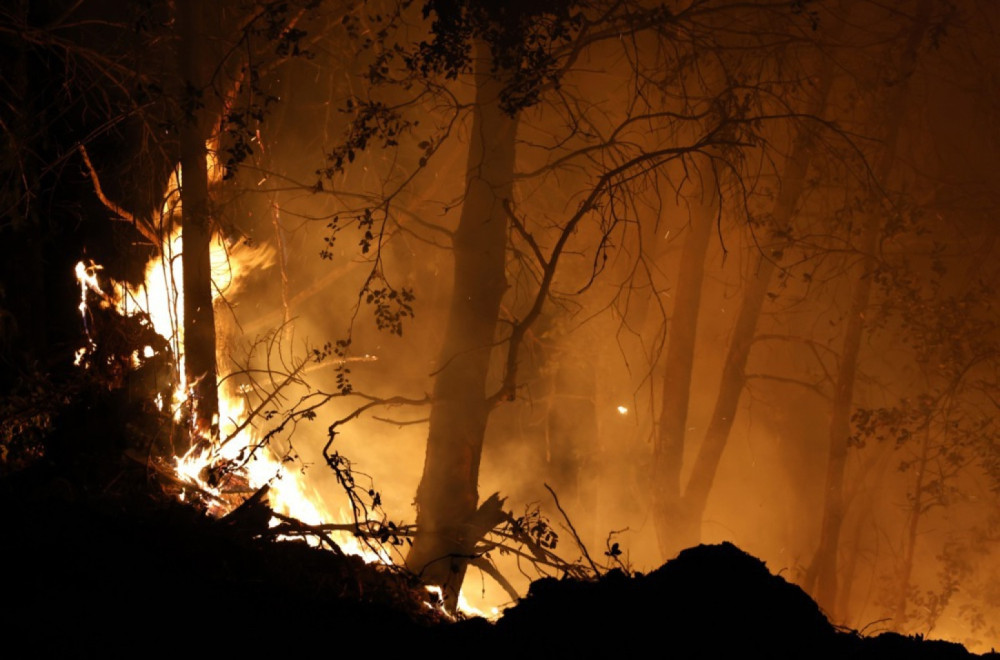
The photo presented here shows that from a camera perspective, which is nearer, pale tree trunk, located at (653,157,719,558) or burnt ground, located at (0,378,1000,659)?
burnt ground, located at (0,378,1000,659)

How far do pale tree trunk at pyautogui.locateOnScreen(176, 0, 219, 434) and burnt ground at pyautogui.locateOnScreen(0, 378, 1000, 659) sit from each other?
10.3ft

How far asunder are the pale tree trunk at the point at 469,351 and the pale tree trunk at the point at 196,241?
2110 millimetres

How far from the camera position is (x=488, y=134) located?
6.71 meters

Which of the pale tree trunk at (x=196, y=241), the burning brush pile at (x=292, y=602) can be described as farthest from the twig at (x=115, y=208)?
the burning brush pile at (x=292, y=602)

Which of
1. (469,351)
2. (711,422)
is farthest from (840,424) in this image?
(469,351)

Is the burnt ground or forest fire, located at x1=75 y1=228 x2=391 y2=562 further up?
forest fire, located at x1=75 y1=228 x2=391 y2=562

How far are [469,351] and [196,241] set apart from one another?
275 centimetres

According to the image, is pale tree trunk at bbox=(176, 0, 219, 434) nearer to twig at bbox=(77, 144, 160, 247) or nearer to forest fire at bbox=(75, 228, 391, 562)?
forest fire at bbox=(75, 228, 391, 562)

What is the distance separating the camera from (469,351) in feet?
22.0

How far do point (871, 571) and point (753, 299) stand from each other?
6914 millimetres

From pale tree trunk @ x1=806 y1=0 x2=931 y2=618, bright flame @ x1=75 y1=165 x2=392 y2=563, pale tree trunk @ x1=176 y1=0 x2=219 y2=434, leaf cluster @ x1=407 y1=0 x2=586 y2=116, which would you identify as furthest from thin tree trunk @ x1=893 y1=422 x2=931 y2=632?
pale tree trunk @ x1=176 y1=0 x2=219 y2=434

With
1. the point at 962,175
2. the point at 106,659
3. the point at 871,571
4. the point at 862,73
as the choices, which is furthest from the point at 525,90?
the point at 871,571

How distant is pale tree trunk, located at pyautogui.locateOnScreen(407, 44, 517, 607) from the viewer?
21.8 feet

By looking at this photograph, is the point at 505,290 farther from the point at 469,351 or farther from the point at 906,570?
the point at 906,570
